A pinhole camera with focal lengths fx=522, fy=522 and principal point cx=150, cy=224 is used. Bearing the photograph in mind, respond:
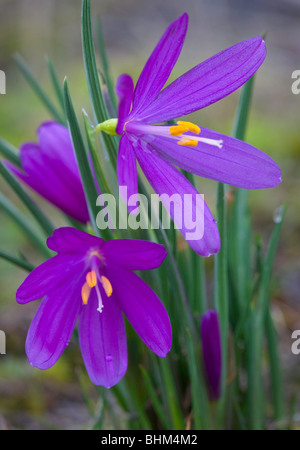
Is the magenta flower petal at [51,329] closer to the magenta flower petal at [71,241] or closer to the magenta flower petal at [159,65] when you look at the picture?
the magenta flower petal at [71,241]

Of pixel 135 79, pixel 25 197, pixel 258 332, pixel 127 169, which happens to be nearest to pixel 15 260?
pixel 25 197

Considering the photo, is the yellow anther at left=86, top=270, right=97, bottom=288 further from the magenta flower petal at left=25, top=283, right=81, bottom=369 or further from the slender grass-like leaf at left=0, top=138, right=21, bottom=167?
the slender grass-like leaf at left=0, top=138, right=21, bottom=167

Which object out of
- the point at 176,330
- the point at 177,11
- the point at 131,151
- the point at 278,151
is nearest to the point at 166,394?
the point at 176,330

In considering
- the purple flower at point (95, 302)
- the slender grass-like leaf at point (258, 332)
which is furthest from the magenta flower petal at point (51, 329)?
the slender grass-like leaf at point (258, 332)
